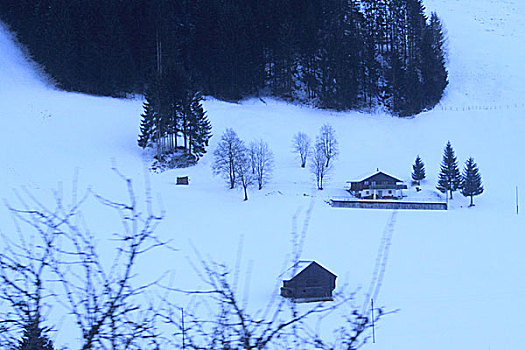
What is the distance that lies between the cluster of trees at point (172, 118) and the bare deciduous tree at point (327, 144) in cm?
522

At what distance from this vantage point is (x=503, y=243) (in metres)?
16.9

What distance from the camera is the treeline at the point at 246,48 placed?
32.3 meters

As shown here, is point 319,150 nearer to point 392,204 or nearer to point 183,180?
point 392,204

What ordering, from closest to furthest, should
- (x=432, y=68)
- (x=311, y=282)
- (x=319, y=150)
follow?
(x=311, y=282), (x=319, y=150), (x=432, y=68)

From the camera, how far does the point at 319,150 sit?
24.6 meters

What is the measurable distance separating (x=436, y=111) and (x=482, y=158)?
23.8ft

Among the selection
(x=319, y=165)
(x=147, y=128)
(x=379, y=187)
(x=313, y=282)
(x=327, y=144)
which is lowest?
(x=313, y=282)

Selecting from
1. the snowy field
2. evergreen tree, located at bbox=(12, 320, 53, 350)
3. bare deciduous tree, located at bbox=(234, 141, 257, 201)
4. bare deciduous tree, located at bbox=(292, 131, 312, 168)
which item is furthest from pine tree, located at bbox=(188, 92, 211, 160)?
evergreen tree, located at bbox=(12, 320, 53, 350)

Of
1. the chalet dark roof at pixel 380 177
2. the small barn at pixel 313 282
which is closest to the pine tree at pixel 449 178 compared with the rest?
the chalet dark roof at pixel 380 177

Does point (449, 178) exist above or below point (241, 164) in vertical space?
below

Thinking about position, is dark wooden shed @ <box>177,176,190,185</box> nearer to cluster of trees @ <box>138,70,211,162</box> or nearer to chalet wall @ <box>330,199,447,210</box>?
cluster of trees @ <box>138,70,211,162</box>

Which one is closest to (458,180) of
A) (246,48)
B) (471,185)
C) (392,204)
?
(471,185)

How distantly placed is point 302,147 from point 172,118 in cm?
609

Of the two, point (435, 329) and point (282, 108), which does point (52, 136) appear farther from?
point (435, 329)
